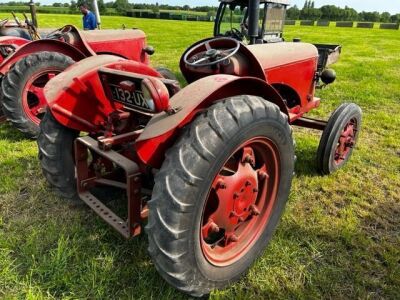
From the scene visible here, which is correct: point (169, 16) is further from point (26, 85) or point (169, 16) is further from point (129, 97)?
point (129, 97)

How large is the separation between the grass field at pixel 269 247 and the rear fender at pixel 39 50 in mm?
1118

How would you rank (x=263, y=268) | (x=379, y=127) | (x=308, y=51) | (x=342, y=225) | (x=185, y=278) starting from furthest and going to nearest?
(x=379, y=127)
(x=308, y=51)
(x=342, y=225)
(x=263, y=268)
(x=185, y=278)

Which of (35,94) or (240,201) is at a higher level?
(240,201)

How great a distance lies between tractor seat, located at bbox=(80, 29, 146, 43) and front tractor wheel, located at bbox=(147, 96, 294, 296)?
3.86m

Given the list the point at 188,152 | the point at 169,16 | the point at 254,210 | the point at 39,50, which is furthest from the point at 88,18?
the point at 169,16

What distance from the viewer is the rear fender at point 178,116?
176 cm

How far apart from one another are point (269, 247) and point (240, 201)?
24.2 inches

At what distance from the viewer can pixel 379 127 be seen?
16.8 feet

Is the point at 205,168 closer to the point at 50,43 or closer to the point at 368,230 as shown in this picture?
the point at 368,230

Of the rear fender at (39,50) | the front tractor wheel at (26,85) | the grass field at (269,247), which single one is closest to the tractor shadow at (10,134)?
the front tractor wheel at (26,85)

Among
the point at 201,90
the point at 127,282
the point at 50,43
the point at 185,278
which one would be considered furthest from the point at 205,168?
the point at 50,43

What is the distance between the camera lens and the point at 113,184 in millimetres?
2570

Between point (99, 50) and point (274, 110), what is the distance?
4012 mm

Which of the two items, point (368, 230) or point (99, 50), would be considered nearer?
point (368, 230)
